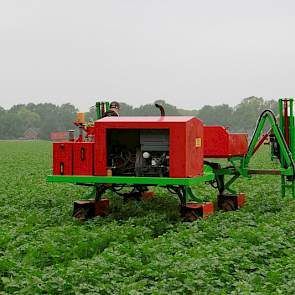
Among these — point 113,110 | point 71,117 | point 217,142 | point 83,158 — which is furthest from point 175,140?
point 71,117

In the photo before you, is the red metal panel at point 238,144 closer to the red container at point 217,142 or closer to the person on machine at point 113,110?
the red container at point 217,142

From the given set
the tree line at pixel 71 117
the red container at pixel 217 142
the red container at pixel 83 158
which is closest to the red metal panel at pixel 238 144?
the red container at pixel 217 142

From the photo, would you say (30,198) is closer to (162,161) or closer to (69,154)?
(69,154)

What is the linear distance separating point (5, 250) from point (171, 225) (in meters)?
2.73

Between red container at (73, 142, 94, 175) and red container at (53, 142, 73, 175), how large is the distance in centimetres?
11

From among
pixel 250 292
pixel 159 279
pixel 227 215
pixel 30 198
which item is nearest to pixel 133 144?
pixel 227 215

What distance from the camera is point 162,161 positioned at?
423 inches

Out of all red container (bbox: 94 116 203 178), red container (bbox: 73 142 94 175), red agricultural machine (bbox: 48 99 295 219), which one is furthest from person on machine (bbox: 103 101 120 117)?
red container (bbox: 73 142 94 175)

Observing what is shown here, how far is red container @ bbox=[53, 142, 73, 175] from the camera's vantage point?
11.0 metres

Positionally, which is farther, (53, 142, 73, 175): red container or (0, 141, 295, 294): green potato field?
(53, 142, 73, 175): red container

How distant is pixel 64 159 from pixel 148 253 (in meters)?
4.25

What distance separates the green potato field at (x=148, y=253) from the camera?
5977mm

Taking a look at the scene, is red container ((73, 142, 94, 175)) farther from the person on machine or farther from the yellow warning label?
the yellow warning label

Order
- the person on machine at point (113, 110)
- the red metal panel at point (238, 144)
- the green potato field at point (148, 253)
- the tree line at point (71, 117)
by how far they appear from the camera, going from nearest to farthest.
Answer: the green potato field at point (148, 253) < the person on machine at point (113, 110) < the red metal panel at point (238, 144) < the tree line at point (71, 117)
